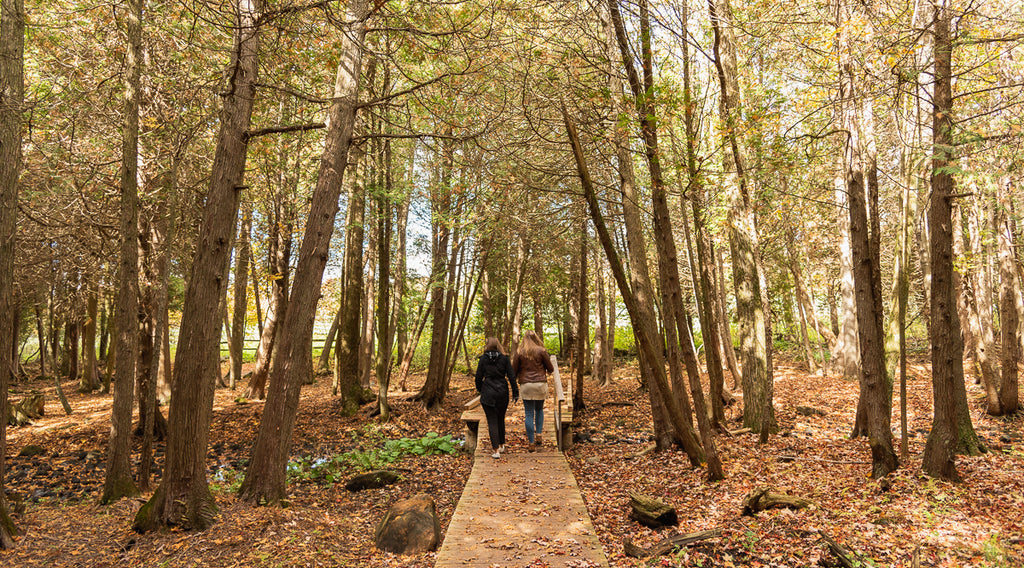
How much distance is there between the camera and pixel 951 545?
4375mm

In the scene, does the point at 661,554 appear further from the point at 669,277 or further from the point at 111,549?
the point at 111,549

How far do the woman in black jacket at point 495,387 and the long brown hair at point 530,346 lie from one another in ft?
1.47

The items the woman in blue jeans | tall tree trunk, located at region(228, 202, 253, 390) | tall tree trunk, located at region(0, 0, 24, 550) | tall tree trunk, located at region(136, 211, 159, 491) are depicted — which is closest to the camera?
tall tree trunk, located at region(0, 0, 24, 550)

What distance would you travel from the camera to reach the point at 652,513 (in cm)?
564

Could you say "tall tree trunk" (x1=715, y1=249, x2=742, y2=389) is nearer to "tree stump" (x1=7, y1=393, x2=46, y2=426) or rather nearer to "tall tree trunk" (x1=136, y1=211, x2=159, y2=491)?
"tall tree trunk" (x1=136, y1=211, x2=159, y2=491)

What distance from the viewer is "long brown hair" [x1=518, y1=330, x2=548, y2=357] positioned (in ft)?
29.4

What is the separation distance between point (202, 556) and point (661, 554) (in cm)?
421

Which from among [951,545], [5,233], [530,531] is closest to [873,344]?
[951,545]

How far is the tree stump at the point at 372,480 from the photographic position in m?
7.72

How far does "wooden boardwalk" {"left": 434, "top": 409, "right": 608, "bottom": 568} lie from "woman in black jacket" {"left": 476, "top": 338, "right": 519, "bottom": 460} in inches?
16.8

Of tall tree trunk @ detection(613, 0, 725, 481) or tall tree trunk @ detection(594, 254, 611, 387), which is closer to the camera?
tall tree trunk @ detection(613, 0, 725, 481)

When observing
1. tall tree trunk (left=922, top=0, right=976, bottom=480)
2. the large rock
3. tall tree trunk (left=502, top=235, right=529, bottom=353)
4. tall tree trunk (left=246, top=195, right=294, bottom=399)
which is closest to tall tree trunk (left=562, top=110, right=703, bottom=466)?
tall tree trunk (left=922, top=0, right=976, bottom=480)

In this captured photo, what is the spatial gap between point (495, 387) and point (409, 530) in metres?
3.14

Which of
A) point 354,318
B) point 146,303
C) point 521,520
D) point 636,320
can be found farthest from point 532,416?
point 146,303
